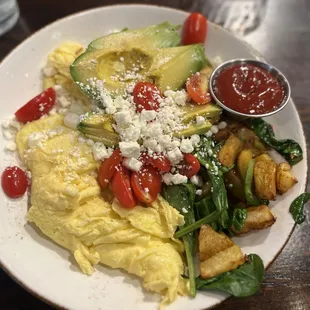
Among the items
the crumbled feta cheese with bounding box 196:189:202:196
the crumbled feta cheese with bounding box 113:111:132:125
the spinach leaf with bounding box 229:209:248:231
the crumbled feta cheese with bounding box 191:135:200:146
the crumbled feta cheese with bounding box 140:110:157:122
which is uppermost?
the crumbled feta cheese with bounding box 113:111:132:125

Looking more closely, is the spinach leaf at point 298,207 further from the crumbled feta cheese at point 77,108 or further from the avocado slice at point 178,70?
the crumbled feta cheese at point 77,108

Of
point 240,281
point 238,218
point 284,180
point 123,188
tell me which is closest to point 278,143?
point 284,180

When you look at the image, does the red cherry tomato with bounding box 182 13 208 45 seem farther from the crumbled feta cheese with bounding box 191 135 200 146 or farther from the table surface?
the crumbled feta cheese with bounding box 191 135 200 146

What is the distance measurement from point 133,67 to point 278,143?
1.11 m

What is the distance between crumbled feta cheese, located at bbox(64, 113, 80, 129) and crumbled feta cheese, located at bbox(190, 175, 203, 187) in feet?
2.68

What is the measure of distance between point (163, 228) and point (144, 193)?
25cm

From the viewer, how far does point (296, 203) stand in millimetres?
2674

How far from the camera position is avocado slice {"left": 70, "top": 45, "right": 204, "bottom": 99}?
2805 millimetres

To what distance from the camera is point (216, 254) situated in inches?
97.3

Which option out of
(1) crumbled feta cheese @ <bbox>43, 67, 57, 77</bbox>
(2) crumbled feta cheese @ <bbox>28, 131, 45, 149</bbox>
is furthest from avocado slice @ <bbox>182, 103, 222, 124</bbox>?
(1) crumbled feta cheese @ <bbox>43, 67, 57, 77</bbox>

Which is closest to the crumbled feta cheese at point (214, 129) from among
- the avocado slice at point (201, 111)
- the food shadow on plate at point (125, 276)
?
the avocado slice at point (201, 111)

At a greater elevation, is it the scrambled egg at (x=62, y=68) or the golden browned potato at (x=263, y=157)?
the scrambled egg at (x=62, y=68)

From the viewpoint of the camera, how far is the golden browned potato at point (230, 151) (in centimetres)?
277

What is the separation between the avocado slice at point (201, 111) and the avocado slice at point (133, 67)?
19 centimetres
